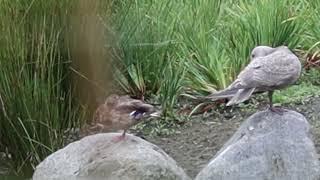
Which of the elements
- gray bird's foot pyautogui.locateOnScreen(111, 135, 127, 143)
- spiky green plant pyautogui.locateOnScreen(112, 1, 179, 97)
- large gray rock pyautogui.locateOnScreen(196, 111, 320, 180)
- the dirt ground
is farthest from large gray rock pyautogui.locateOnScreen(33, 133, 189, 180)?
spiky green plant pyautogui.locateOnScreen(112, 1, 179, 97)

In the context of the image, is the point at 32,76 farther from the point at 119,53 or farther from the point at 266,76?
the point at 266,76

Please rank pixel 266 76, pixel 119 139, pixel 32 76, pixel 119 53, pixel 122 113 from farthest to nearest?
pixel 119 53 < pixel 32 76 < pixel 119 139 < pixel 122 113 < pixel 266 76

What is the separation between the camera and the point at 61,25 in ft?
19.3

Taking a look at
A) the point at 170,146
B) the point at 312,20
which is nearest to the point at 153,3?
the point at 312,20

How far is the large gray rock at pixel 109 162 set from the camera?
4.89m

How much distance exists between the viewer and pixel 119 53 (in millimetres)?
6793

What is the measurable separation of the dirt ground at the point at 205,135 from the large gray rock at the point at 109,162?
27.3 inches

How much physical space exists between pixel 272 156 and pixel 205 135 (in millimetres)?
1455

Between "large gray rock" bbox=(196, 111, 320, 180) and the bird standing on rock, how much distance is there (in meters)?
0.51

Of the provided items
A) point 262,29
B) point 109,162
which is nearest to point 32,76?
point 109,162

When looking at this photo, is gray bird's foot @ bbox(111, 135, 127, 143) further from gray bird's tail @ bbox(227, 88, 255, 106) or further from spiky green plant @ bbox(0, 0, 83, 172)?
spiky green plant @ bbox(0, 0, 83, 172)

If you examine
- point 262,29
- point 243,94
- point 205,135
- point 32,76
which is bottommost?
point 205,135

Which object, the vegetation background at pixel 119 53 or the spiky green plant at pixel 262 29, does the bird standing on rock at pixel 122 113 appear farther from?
the spiky green plant at pixel 262 29

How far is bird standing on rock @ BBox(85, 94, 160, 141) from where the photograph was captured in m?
4.83
